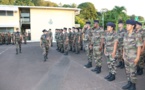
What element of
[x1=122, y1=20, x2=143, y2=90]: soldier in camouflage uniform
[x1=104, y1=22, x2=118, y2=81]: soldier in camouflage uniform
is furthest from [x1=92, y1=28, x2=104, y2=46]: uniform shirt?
[x1=122, y1=20, x2=143, y2=90]: soldier in camouflage uniform

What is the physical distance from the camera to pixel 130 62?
5.47m

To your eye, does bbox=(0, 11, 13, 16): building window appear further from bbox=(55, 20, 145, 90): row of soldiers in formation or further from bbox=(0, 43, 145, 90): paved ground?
bbox=(55, 20, 145, 90): row of soldiers in formation

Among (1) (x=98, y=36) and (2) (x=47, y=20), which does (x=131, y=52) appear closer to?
(1) (x=98, y=36)

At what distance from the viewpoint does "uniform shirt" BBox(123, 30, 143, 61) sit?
17.7ft

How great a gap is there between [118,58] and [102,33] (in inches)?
77.3

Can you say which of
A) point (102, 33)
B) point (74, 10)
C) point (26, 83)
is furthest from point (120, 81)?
point (74, 10)

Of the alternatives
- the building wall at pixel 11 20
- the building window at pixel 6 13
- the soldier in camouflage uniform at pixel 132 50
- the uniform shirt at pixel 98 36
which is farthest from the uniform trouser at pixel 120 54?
the building window at pixel 6 13

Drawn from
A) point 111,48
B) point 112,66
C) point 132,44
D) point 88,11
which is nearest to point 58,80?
point 112,66

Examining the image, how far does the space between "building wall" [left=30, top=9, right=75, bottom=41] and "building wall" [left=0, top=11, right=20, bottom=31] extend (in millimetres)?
1957

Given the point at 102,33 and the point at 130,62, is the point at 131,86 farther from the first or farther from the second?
the point at 102,33

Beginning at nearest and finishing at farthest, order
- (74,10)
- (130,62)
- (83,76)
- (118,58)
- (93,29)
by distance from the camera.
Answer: (130,62) < (83,76) < (93,29) < (118,58) < (74,10)

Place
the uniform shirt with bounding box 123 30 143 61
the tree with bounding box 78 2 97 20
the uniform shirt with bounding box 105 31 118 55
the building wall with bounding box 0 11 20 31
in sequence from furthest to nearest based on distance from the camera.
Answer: the tree with bounding box 78 2 97 20 < the building wall with bounding box 0 11 20 31 < the uniform shirt with bounding box 105 31 118 55 < the uniform shirt with bounding box 123 30 143 61

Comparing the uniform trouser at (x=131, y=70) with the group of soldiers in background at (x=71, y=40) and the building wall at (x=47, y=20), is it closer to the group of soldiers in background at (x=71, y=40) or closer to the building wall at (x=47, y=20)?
the group of soldiers in background at (x=71, y=40)

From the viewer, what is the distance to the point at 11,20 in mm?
27594
